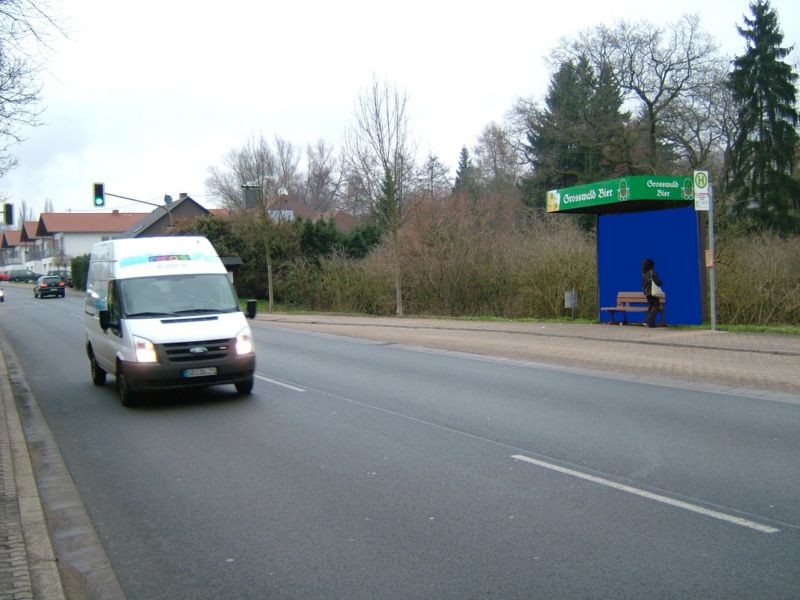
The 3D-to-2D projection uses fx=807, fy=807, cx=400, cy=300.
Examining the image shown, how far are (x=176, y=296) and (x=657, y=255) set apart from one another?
40.3 feet

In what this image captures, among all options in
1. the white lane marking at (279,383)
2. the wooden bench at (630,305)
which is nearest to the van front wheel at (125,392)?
the white lane marking at (279,383)

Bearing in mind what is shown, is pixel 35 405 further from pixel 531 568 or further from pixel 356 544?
pixel 531 568

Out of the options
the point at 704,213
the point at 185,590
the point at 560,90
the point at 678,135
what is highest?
the point at 560,90

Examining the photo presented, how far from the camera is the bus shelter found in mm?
18797

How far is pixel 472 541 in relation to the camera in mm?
5355

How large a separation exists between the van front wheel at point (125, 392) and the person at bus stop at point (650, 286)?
475 inches

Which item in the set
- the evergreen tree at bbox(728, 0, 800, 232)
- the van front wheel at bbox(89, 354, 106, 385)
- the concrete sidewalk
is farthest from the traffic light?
the evergreen tree at bbox(728, 0, 800, 232)

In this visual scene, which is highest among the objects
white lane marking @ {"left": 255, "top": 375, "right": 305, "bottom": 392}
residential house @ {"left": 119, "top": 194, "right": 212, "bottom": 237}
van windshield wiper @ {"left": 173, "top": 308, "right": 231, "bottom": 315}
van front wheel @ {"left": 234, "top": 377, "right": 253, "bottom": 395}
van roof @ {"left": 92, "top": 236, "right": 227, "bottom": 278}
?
residential house @ {"left": 119, "top": 194, "right": 212, "bottom": 237}

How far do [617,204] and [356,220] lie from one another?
2106 inches

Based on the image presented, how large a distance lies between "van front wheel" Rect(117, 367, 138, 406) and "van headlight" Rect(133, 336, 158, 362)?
1.45ft

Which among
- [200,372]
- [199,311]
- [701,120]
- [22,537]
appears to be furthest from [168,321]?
[701,120]

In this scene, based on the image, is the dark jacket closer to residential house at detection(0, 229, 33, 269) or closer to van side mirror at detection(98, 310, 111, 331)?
van side mirror at detection(98, 310, 111, 331)

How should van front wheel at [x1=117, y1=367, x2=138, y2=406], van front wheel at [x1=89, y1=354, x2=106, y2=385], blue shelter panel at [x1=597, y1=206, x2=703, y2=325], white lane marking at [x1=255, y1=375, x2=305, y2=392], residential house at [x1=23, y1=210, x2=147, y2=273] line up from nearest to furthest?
van front wheel at [x1=117, y1=367, x2=138, y2=406]
white lane marking at [x1=255, y1=375, x2=305, y2=392]
van front wheel at [x1=89, y1=354, x2=106, y2=385]
blue shelter panel at [x1=597, y1=206, x2=703, y2=325]
residential house at [x1=23, y1=210, x2=147, y2=273]

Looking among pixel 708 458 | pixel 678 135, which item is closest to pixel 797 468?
pixel 708 458
